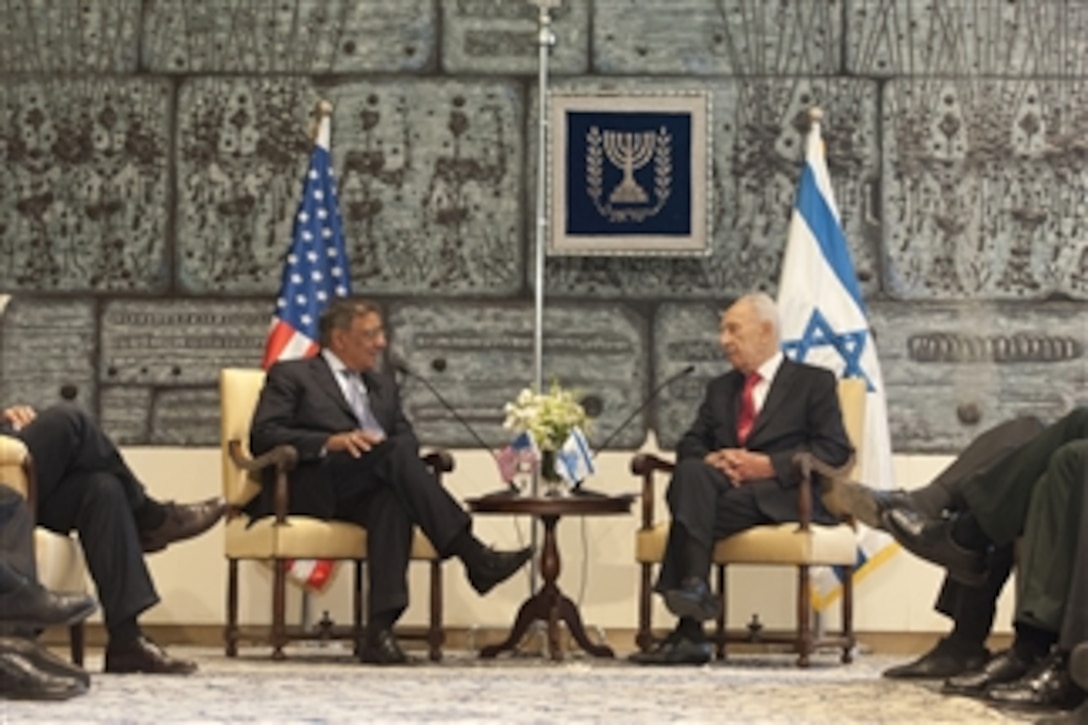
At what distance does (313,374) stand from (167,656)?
151 cm

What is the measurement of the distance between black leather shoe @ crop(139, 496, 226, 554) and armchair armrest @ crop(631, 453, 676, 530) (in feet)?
5.05

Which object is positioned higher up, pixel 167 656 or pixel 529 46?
pixel 529 46

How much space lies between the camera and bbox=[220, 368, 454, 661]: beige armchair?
6852 mm

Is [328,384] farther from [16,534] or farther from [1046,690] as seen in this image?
[1046,690]

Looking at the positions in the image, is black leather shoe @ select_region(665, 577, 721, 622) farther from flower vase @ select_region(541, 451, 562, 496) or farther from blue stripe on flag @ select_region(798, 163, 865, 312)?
blue stripe on flag @ select_region(798, 163, 865, 312)

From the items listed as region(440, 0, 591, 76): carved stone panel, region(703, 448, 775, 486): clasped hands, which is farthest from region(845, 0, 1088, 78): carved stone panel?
region(703, 448, 775, 486): clasped hands

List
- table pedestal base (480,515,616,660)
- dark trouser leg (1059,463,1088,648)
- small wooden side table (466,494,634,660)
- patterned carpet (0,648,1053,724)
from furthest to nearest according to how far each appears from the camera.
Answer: table pedestal base (480,515,616,660) → small wooden side table (466,494,634,660) → patterned carpet (0,648,1053,724) → dark trouser leg (1059,463,1088,648)

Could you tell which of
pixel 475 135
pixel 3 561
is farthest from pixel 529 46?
pixel 3 561

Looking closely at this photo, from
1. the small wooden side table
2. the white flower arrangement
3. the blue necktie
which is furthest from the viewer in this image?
the blue necktie

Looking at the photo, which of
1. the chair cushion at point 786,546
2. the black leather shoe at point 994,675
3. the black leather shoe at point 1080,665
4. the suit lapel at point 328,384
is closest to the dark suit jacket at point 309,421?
the suit lapel at point 328,384

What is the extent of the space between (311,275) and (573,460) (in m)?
1.36

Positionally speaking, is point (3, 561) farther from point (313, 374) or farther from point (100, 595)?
point (313, 374)

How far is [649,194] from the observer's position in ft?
26.1

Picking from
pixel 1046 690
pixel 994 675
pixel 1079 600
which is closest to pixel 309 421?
pixel 994 675
